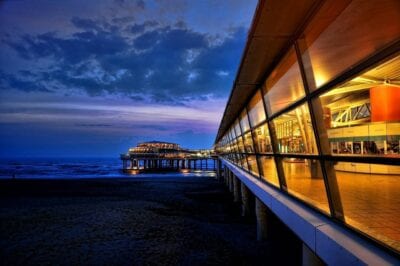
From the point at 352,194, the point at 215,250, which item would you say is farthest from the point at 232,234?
the point at 352,194

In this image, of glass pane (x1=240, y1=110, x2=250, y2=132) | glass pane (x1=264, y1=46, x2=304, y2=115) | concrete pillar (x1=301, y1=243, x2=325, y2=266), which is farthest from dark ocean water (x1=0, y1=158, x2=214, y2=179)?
concrete pillar (x1=301, y1=243, x2=325, y2=266)

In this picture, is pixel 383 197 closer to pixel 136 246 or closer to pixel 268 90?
pixel 268 90

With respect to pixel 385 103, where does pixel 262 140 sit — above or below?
below

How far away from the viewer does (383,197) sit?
6133 millimetres

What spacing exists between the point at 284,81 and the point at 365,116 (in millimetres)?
7432

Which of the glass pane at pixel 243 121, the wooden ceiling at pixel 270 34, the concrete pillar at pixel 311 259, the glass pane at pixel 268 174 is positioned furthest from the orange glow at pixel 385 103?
the concrete pillar at pixel 311 259

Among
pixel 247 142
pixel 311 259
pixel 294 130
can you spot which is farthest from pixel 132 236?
pixel 311 259

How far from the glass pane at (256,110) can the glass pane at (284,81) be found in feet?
1.95

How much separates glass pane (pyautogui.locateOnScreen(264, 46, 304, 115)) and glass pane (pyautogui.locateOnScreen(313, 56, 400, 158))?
2018 mm

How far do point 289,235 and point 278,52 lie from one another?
273 inches

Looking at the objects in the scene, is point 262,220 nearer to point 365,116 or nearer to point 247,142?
point 247,142

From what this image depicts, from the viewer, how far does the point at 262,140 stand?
28.4 ft

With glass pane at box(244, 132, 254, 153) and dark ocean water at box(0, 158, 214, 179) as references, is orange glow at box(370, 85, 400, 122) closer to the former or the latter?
glass pane at box(244, 132, 254, 153)

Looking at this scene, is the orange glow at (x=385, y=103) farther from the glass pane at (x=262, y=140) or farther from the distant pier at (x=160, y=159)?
the distant pier at (x=160, y=159)
